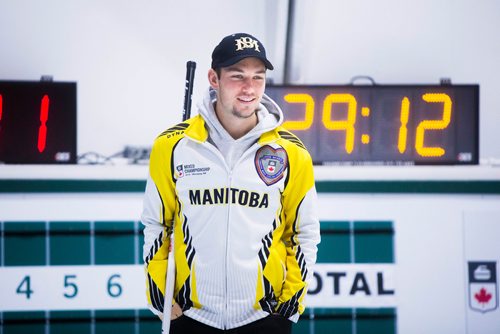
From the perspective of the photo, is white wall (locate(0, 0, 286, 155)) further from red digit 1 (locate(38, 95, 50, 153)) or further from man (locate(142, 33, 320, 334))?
man (locate(142, 33, 320, 334))

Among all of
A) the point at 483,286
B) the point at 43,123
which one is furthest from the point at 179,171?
the point at 483,286

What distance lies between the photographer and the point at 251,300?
1.77 meters

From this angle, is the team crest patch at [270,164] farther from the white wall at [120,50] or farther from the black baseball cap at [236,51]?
the white wall at [120,50]

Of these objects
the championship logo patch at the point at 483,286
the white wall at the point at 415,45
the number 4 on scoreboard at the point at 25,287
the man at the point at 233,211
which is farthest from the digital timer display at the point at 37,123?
the championship logo patch at the point at 483,286

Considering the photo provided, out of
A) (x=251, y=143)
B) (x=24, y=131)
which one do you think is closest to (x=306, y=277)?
(x=251, y=143)

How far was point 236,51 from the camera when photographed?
5.71ft

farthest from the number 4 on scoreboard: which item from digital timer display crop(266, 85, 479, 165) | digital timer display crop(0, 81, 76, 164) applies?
digital timer display crop(266, 85, 479, 165)

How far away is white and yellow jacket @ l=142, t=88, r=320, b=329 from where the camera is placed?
175 cm

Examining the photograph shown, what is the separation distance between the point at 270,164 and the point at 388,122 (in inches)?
72.3

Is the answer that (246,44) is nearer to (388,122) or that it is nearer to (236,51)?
(236,51)

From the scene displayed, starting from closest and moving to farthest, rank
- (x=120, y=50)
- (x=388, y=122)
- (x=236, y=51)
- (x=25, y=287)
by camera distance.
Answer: (x=236, y=51), (x=25, y=287), (x=388, y=122), (x=120, y=50)

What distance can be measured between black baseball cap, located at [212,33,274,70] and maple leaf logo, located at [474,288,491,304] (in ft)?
7.37

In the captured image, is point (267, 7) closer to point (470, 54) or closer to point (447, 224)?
point (470, 54)

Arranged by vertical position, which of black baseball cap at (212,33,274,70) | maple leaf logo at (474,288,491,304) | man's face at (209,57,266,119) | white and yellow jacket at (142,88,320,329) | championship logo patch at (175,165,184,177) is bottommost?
maple leaf logo at (474,288,491,304)
